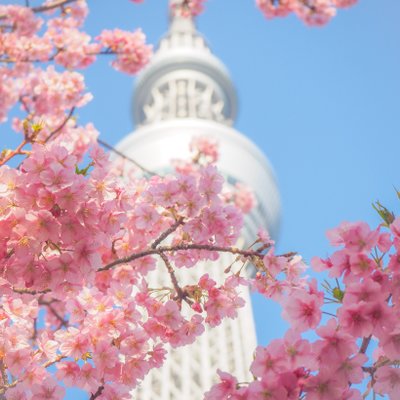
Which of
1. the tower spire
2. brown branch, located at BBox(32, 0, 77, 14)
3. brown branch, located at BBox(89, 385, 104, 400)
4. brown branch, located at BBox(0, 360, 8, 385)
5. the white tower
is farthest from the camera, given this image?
the tower spire

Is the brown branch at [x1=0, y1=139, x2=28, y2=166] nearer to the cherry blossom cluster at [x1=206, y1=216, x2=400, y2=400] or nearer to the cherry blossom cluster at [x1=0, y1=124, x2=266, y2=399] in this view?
the cherry blossom cluster at [x1=0, y1=124, x2=266, y2=399]

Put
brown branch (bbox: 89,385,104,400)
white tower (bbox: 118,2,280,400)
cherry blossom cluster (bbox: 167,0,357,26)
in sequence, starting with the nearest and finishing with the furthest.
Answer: brown branch (bbox: 89,385,104,400), cherry blossom cluster (bbox: 167,0,357,26), white tower (bbox: 118,2,280,400)

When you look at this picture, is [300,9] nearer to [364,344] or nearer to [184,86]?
[364,344]

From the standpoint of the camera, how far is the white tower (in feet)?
78.0

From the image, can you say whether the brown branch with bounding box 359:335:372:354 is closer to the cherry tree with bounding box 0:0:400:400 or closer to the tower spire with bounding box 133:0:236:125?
the cherry tree with bounding box 0:0:400:400

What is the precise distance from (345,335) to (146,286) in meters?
1.28

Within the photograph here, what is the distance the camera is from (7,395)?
8.57ft

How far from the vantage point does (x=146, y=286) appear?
298 cm

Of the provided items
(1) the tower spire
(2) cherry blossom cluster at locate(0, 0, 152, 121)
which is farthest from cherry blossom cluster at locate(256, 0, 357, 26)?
(1) the tower spire

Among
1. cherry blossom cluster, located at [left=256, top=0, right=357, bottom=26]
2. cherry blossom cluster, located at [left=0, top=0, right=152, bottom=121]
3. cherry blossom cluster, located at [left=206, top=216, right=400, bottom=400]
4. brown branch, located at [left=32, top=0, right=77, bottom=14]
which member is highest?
cherry blossom cluster, located at [left=256, top=0, right=357, bottom=26]

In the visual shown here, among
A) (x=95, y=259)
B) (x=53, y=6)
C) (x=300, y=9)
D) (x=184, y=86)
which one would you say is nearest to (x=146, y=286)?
(x=95, y=259)

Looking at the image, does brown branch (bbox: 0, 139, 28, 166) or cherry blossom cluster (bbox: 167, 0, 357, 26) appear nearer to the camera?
brown branch (bbox: 0, 139, 28, 166)

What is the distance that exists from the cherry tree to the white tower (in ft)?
55.7

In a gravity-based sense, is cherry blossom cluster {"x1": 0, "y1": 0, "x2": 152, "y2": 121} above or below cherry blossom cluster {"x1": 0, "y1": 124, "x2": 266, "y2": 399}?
above
